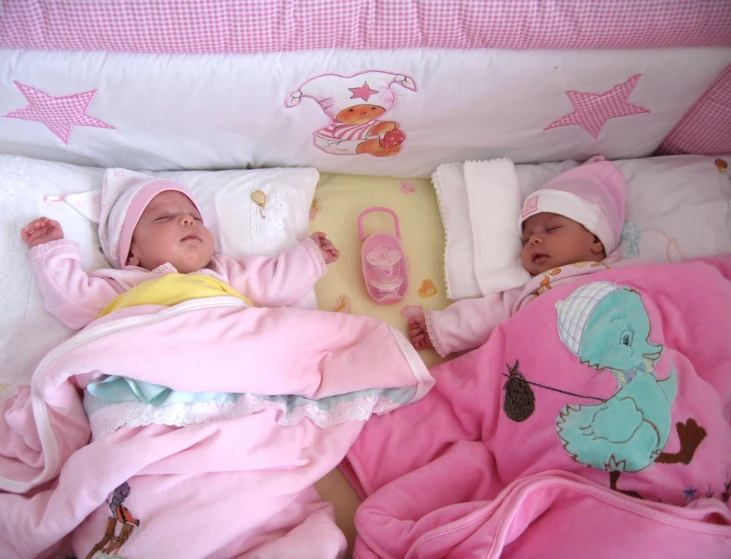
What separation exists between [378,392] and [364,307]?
282 millimetres

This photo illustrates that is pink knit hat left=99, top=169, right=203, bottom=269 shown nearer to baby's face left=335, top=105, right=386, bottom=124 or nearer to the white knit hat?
baby's face left=335, top=105, right=386, bottom=124

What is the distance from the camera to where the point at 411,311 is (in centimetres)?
138

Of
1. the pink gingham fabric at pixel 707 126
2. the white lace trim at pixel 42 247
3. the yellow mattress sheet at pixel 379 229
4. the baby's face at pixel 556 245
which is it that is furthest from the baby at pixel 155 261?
the pink gingham fabric at pixel 707 126

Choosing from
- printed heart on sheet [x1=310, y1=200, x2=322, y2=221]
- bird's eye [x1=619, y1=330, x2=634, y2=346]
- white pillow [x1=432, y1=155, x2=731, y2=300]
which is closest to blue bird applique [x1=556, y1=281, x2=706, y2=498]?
bird's eye [x1=619, y1=330, x2=634, y2=346]

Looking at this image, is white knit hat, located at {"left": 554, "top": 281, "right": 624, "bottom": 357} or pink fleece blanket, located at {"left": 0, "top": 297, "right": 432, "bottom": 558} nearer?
pink fleece blanket, located at {"left": 0, "top": 297, "right": 432, "bottom": 558}

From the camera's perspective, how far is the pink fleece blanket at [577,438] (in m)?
0.91

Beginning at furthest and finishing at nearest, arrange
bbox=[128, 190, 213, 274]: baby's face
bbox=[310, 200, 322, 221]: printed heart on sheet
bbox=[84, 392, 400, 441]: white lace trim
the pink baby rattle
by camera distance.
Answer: bbox=[310, 200, 322, 221]: printed heart on sheet → the pink baby rattle → bbox=[128, 190, 213, 274]: baby's face → bbox=[84, 392, 400, 441]: white lace trim

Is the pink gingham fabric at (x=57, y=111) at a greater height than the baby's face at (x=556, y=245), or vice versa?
the pink gingham fabric at (x=57, y=111)

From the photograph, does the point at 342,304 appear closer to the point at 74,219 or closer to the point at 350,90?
the point at 350,90

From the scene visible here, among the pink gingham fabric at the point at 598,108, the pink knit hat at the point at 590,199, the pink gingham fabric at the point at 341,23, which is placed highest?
the pink gingham fabric at the point at 341,23

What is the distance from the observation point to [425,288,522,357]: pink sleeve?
1.28 meters

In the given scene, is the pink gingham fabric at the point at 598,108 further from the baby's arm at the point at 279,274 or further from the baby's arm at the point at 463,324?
the baby's arm at the point at 279,274

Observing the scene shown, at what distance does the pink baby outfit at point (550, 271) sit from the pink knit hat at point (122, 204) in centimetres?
70

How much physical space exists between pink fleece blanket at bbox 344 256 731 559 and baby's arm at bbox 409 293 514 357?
0.08 m
